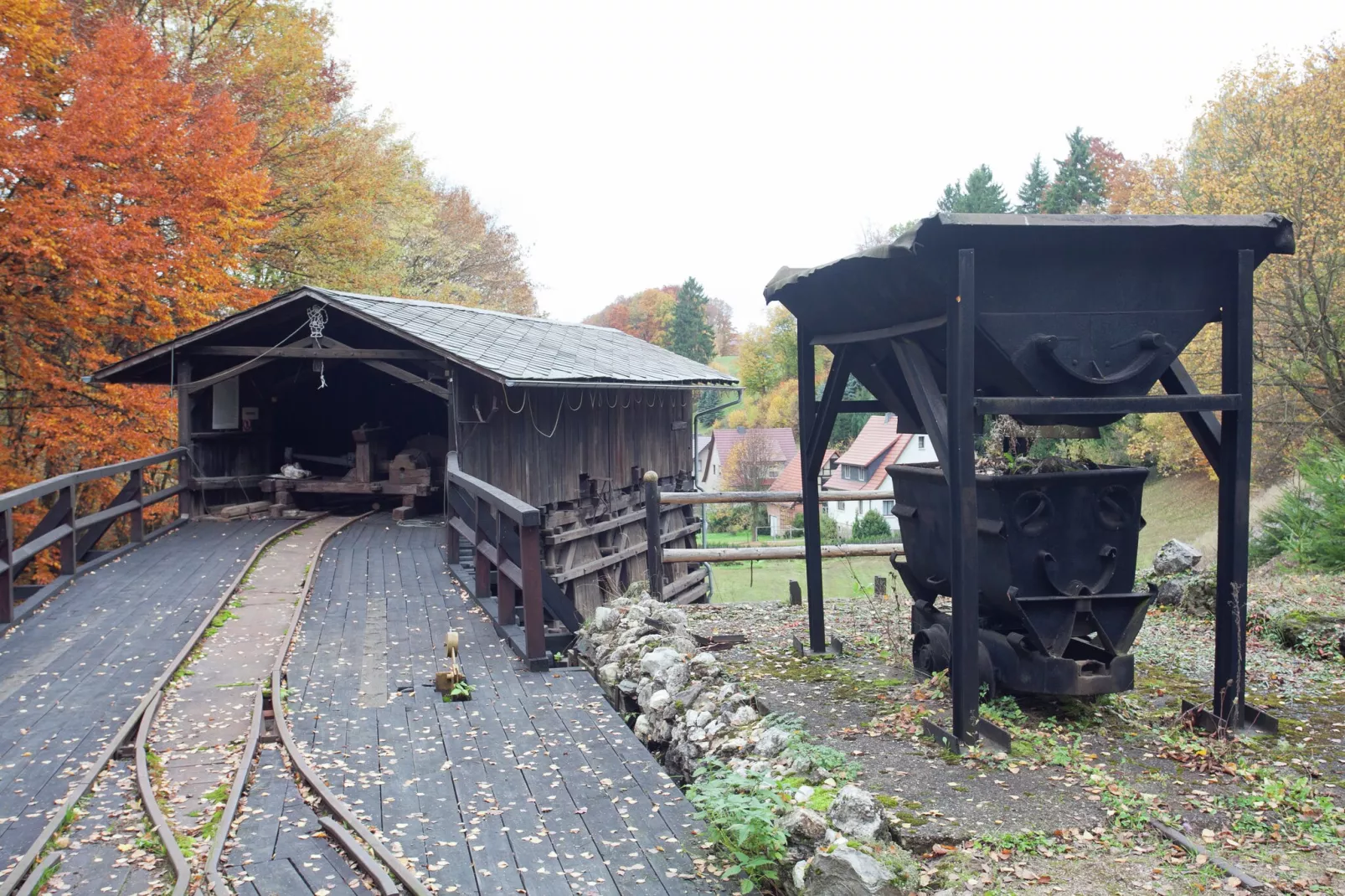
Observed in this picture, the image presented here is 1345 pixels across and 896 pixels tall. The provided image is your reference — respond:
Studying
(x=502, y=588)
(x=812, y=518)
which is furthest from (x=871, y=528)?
(x=502, y=588)

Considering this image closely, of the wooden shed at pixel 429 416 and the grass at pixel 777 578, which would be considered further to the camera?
the grass at pixel 777 578

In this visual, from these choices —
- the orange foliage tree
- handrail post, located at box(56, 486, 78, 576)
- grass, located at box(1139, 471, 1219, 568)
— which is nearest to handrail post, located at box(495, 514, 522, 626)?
handrail post, located at box(56, 486, 78, 576)

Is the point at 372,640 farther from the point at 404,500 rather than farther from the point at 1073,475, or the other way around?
the point at 404,500

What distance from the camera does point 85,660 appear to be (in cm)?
662

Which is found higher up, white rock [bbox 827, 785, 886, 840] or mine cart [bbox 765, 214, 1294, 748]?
mine cart [bbox 765, 214, 1294, 748]

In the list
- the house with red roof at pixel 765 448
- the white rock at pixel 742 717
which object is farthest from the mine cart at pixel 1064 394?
the house with red roof at pixel 765 448

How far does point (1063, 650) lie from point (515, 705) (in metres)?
3.14

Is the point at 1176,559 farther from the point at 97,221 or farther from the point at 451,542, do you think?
the point at 97,221

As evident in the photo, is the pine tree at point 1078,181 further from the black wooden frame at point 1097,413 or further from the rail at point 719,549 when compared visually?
the black wooden frame at point 1097,413

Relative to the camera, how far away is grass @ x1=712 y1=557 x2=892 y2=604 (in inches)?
855

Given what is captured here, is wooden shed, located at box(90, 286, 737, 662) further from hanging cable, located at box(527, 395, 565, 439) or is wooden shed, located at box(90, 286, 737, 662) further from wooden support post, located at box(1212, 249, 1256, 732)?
wooden support post, located at box(1212, 249, 1256, 732)

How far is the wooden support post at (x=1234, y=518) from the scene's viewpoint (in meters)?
5.03

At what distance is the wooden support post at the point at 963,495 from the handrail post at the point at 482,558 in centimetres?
444

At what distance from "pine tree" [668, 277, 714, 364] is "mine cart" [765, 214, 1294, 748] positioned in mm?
54379
